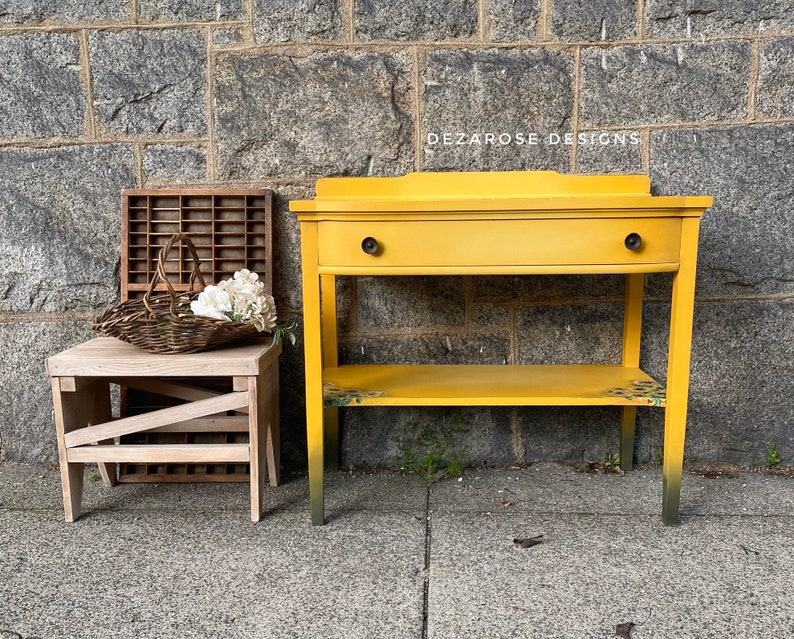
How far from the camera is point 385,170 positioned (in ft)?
7.63

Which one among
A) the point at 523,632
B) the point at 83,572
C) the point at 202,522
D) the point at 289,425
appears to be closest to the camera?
the point at 523,632

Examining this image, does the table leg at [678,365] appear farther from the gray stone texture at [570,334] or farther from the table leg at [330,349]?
the table leg at [330,349]

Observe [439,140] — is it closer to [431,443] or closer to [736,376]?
[431,443]

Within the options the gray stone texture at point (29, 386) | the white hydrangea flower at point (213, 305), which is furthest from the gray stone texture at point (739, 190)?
the gray stone texture at point (29, 386)

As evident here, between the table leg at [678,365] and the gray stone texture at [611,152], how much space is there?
0.58 metres

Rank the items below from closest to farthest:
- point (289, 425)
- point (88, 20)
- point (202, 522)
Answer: point (202, 522)
point (88, 20)
point (289, 425)

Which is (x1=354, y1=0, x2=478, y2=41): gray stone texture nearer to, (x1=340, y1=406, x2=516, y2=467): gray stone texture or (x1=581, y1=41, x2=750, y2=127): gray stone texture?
(x1=581, y1=41, x2=750, y2=127): gray stone texture

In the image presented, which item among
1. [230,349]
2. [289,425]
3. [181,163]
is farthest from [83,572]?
[181,163]

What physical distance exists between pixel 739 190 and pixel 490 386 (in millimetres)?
1137

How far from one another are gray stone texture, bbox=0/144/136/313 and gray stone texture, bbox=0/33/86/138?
84 mm

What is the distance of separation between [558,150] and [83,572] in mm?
1955

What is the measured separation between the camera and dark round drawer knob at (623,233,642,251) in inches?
70.1

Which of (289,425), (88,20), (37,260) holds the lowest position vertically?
(289,425)

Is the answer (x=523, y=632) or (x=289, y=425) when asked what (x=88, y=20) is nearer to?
(x=289, y=425)
